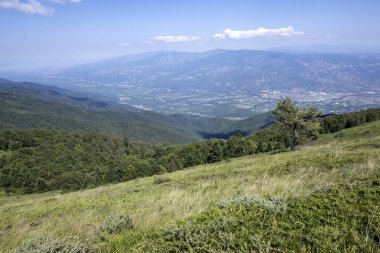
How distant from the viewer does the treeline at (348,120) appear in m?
87.4

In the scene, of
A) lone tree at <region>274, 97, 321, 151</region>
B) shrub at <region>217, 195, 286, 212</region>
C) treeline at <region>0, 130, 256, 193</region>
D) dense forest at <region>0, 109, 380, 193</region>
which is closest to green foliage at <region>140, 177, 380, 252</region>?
shrub at <region>217, 195, 286, 212</region>

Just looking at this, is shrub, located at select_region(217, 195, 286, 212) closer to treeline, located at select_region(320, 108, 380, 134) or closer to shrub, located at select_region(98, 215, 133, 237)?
shrub, located at select_region(98, 215, 133, 237)

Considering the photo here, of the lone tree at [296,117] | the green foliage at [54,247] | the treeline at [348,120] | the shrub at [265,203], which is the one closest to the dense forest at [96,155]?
the treeline at [348,120]

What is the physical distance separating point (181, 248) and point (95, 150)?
500 feet

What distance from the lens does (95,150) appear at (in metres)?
148

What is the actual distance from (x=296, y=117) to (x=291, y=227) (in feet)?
124

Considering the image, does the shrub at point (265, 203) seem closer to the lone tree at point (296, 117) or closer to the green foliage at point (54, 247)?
the green foliage at point (54, 247)

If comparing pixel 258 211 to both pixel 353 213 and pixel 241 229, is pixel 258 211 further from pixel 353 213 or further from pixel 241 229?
pixel 353 213

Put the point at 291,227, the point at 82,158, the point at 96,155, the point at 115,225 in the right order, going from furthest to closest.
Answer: the point at 96,155 → the point at 82,158 → the point at 115,225 → the point at 291,227

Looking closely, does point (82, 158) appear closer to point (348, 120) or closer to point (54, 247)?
point (348, 120)

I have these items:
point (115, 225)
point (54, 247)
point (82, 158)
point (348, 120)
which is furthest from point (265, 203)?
point (82, 158)

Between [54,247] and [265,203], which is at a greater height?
[265,203]

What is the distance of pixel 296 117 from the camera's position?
39.1m

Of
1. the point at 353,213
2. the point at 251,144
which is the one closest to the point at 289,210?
the point at 353,213
